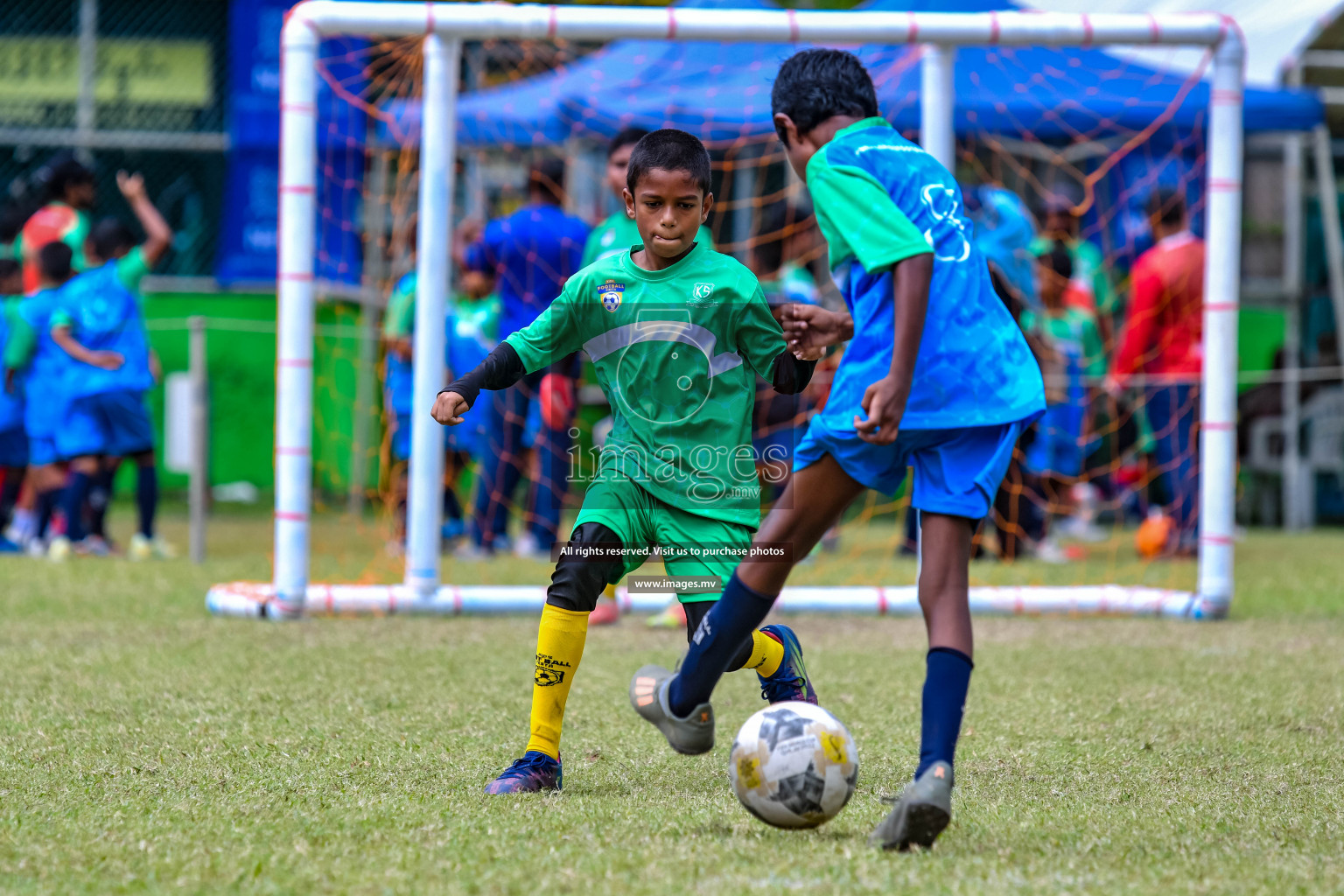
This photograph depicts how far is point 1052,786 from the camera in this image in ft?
10.2

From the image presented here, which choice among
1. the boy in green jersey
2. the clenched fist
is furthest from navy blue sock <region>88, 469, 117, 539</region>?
the clenched fist

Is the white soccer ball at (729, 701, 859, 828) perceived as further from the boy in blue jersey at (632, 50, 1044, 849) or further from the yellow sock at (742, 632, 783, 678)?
the yellow sock at (742, 632, 783, 678)

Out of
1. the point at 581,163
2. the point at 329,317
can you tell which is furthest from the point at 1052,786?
the point at 329,317

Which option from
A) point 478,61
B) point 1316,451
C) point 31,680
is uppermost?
point 478,61

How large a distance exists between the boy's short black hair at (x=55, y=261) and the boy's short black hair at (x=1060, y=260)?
219 inches

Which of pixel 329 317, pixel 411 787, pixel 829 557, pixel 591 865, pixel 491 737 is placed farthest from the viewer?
pixel 329 317

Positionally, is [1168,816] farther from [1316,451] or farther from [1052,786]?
[1316,451]

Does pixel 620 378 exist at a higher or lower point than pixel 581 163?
lower

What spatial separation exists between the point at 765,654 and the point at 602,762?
47cm

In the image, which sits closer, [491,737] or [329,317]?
[491,737]

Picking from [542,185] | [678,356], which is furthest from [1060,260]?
[678,356]

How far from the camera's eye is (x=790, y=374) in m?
3.16

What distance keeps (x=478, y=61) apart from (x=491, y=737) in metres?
7.73

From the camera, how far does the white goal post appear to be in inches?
225
